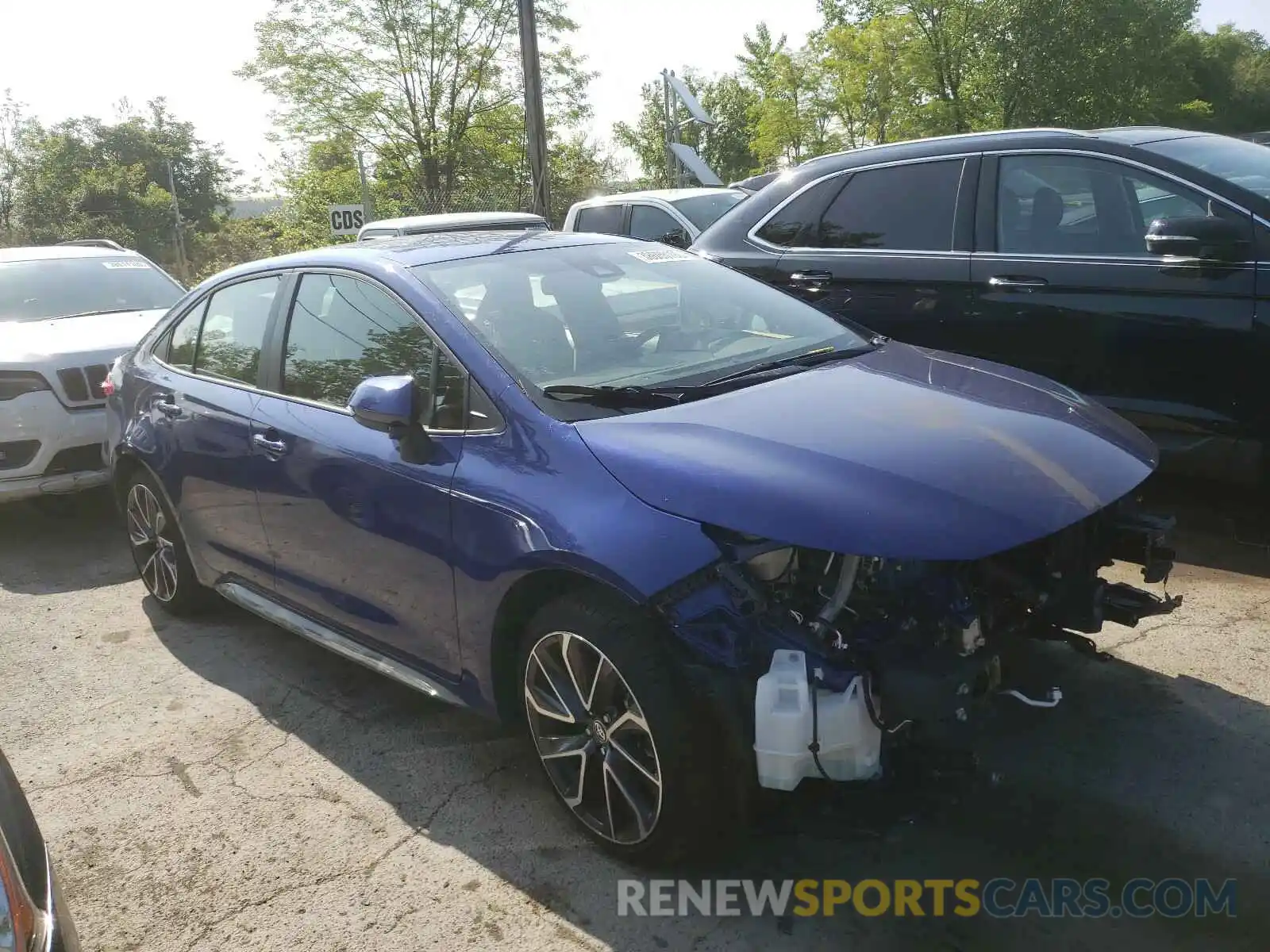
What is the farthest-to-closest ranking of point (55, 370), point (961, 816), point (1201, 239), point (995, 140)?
point (55, 370) < point (995, 140) < point (1201, 239) < point (961, 816)

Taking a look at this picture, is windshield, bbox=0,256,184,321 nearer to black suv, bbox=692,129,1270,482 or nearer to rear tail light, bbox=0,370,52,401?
rear tail light, bbox=0,370,52,401

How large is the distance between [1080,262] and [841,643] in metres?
3.08

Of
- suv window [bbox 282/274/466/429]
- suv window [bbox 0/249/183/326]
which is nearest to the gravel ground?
suv window [bbox 282/274/466/429]

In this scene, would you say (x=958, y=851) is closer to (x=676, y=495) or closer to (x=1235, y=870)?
(x=1235, y=870)

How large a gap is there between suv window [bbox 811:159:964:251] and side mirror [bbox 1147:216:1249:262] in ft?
3.51

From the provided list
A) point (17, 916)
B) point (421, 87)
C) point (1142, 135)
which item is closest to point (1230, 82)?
point (421, 87)

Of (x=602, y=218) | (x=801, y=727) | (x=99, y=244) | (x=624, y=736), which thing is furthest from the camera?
(x=602, y=218)

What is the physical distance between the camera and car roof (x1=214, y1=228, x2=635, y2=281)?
11.9 feet

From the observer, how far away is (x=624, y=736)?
2.63 m

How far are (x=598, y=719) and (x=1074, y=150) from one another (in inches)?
144

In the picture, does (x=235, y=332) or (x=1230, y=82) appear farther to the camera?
(x=1230, y=82)

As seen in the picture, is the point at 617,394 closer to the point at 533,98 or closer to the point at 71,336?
the point at 71,336

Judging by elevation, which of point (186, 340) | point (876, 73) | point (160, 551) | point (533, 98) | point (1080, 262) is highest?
point (876, 73)

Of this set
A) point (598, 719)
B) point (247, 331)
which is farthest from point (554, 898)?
point (247, 331)
